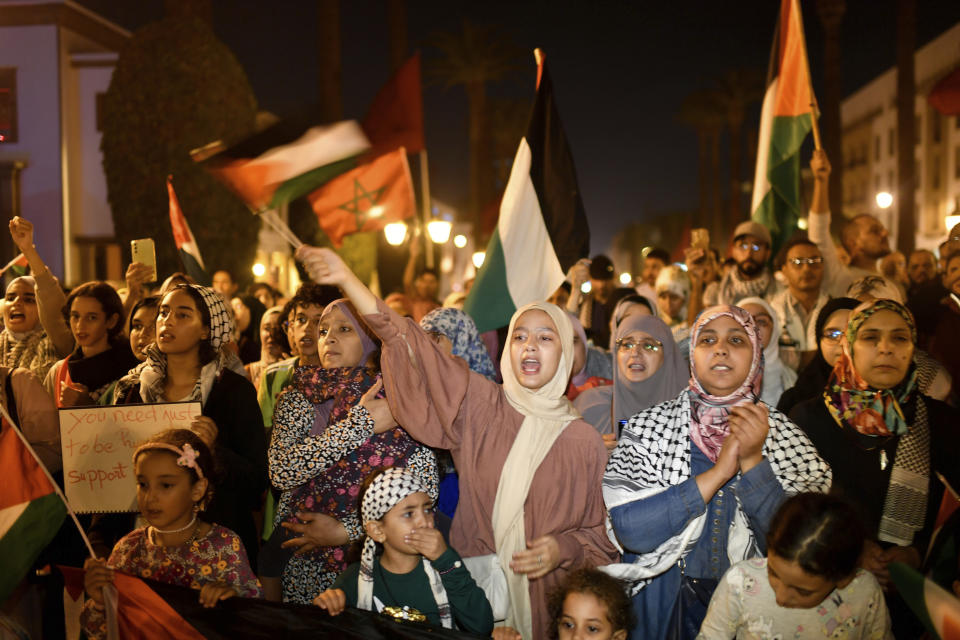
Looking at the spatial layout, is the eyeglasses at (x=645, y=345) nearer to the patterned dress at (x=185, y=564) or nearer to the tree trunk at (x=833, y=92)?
the patterned dress at (x=185, y=564)

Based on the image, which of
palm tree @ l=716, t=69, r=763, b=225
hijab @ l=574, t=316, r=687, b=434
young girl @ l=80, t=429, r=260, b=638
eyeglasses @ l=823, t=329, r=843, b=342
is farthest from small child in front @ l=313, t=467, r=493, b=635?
palm tree @ l=716, t=69, r=763, b=225

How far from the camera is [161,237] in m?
19.0

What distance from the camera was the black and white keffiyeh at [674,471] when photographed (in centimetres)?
310

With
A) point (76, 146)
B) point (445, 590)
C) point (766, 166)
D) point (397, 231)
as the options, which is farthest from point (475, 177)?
point (445, 590)

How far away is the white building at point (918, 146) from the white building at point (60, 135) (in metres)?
22.9

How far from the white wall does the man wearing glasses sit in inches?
942

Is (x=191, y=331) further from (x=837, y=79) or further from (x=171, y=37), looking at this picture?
(x=837, y=79)

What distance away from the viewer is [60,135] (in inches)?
1002

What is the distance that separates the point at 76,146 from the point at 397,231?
A: 17.9 meters

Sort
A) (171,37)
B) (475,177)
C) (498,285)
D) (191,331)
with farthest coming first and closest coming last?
(475,177), (171,37), (498,285), (191,331)

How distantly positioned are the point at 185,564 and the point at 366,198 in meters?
4.21

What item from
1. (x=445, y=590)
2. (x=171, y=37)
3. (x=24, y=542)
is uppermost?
(x=171, y=37)

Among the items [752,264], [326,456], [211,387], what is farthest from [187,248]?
[752,264]

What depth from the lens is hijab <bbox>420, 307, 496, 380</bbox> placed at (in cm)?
502
